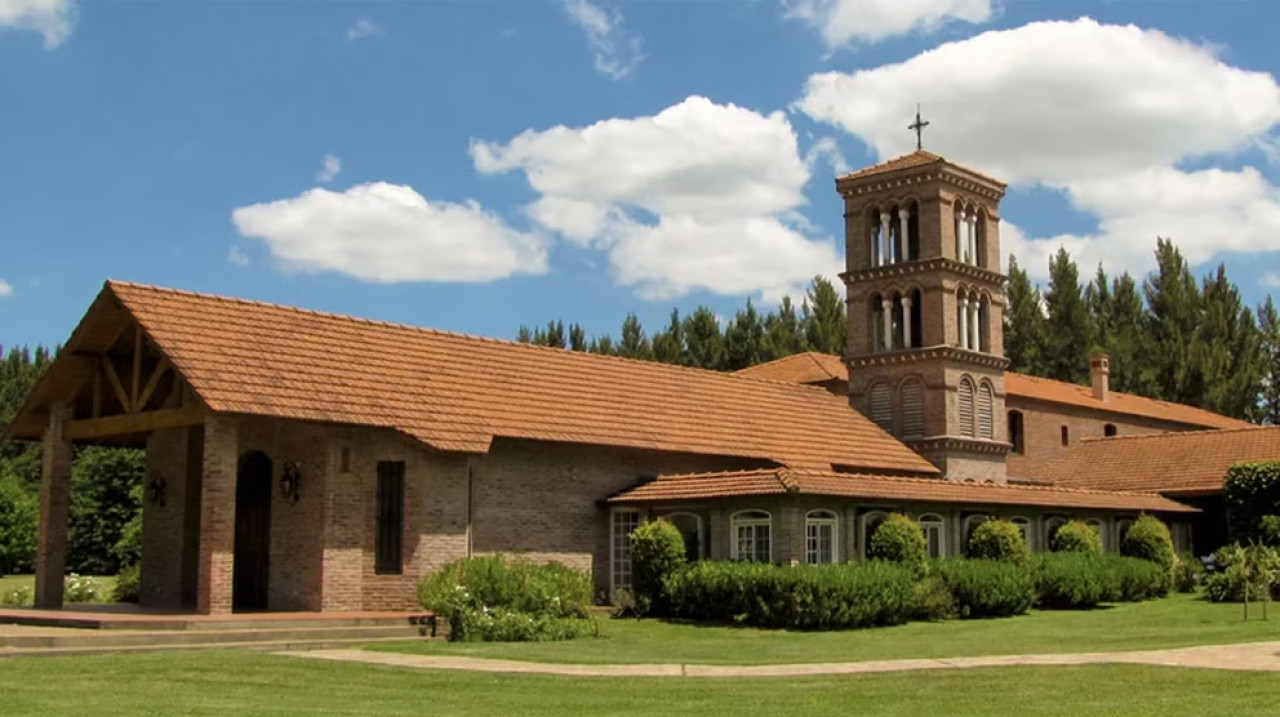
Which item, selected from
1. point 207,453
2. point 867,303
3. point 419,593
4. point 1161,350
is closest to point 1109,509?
point 867,303

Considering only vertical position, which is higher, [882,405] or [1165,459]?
[882,405]

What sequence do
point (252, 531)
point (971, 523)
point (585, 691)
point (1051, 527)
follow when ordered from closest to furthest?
point (585, 691) < point (252, 531) < point (971, 523) < point (1051, 527)

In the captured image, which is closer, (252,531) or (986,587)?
(252,531)

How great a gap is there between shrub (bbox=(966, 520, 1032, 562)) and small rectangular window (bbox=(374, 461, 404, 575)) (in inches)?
514

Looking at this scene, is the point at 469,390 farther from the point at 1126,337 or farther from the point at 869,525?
the point at 1126,337

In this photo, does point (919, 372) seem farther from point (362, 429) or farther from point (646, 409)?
point (362, 429)

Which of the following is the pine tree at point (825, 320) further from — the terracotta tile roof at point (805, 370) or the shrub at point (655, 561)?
the shrub at point (655, 561)

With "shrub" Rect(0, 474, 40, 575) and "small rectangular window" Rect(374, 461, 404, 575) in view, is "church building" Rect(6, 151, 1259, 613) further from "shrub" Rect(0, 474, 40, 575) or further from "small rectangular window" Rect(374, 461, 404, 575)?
"shrub" Rect(0, 474, 40, 575)

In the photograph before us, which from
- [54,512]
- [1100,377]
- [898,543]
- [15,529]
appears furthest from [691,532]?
[15,529]

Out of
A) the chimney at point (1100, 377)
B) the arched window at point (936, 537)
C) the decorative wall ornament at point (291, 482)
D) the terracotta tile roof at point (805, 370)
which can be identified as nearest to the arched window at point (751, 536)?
the arched window at point (936, 537)

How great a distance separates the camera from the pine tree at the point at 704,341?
74.5 m

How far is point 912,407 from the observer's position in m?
39.8

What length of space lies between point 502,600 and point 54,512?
1002cm

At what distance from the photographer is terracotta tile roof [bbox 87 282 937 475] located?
23906mm
